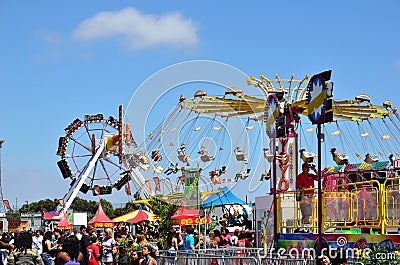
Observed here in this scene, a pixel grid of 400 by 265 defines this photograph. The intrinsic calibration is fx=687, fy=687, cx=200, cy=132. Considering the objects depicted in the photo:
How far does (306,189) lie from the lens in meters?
A: 15.4

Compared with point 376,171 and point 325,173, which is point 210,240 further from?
point 376,171

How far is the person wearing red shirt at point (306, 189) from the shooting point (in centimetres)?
1533

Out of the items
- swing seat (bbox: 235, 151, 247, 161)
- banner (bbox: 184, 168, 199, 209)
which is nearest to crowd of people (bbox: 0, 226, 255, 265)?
banner (bbox: 184, 168, 199, 209)

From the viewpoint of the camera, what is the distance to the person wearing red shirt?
50.3ft

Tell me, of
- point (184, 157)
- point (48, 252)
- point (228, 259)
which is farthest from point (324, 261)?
point (48, 252)

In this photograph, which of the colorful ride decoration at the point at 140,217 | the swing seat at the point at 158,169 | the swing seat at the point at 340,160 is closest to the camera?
the swing seat at the point at 340,160

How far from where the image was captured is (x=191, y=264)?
44.4 ft

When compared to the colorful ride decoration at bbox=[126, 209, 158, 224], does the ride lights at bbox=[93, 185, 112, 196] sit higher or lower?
higher

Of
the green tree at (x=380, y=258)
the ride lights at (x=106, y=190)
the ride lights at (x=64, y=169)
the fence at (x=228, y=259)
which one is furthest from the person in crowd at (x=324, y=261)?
the ride lights at (x=106, y=190)

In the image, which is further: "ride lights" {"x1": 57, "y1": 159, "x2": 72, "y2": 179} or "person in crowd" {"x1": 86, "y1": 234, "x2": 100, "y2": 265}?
"ride lights" {"x1": 57, "y1": 159, "x2": 72, "y2": 179}

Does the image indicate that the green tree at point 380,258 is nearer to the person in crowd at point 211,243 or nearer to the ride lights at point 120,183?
the person in crowd at point 211,243

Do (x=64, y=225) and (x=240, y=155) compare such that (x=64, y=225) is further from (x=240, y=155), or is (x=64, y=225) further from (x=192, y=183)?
Answer: (x=192, y=183)

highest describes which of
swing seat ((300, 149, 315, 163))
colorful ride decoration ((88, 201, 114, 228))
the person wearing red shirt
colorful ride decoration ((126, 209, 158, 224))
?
swing seat ((300, 149, 315, 163))

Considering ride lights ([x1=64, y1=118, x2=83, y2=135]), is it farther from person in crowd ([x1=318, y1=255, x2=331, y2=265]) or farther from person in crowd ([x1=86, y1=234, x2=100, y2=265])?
person in crowd ([x1=318, y1=255, x2=331, y2=265])
